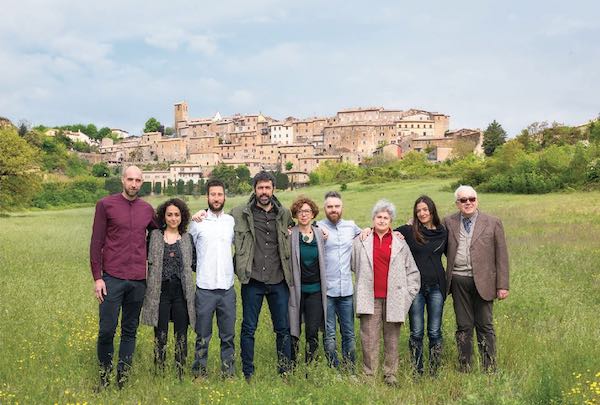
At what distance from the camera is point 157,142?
156625mm

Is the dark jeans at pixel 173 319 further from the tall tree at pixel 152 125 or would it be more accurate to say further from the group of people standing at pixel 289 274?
the tall tree at pixel 152 125

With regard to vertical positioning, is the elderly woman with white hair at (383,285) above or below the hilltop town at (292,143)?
below

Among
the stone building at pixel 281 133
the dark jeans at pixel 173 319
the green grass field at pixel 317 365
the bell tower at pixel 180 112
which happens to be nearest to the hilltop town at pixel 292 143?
the stone building at pixel 281 133

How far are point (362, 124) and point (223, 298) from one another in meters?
134

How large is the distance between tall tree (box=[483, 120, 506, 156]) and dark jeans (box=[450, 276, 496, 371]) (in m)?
102

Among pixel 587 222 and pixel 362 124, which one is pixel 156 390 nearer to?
pixel 587 222

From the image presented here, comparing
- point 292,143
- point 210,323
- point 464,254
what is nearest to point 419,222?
point 464,254

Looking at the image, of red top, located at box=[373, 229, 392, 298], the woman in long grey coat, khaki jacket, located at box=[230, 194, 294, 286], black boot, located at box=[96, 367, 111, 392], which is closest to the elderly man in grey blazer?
red top, located at box=[373, 229, 392, 298]

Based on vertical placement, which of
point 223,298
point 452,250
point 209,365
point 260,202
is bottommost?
point 209,365

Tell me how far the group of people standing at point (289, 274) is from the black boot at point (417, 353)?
25mm

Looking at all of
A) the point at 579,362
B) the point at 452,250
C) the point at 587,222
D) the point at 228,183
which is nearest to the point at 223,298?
the point at 452,250

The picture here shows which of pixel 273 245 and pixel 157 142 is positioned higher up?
pixel 157 142

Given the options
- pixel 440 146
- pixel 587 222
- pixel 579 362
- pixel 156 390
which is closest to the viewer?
pixel 156 390

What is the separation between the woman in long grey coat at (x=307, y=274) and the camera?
694cm
